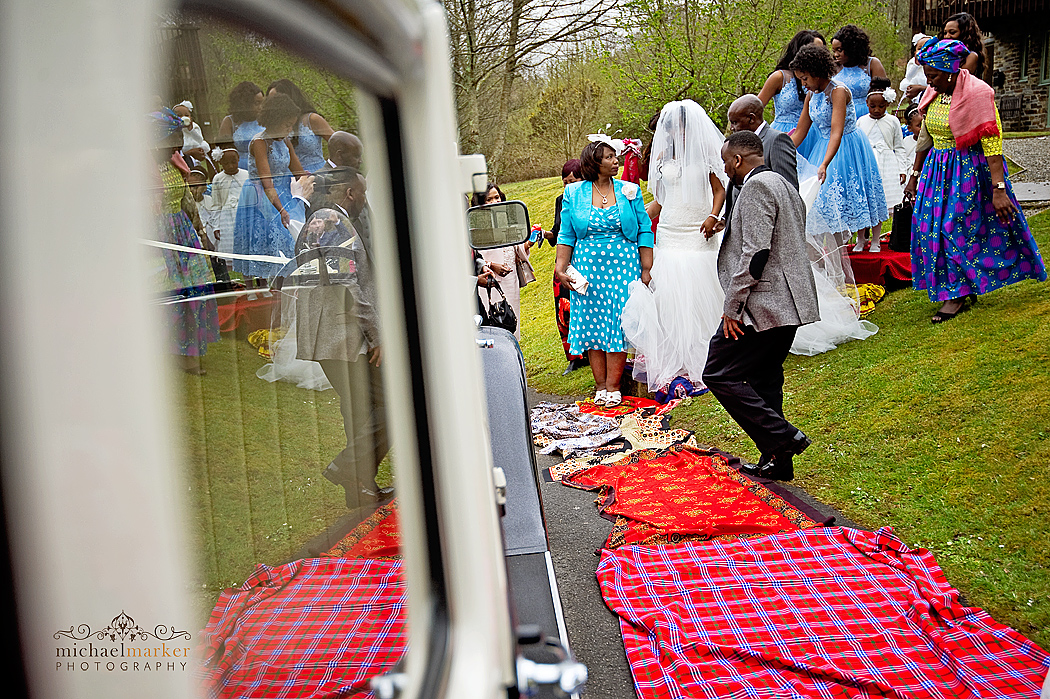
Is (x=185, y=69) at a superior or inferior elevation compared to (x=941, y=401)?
superior

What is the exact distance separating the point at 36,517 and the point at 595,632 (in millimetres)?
3126

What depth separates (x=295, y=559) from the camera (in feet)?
2.94

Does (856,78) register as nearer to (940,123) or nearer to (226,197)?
(940,123)

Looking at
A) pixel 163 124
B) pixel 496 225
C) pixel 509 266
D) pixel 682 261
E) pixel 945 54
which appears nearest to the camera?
pixel 163 124

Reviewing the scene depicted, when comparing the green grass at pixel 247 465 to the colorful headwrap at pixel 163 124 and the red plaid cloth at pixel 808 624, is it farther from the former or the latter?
the red plaid cloth at pixel 808 624

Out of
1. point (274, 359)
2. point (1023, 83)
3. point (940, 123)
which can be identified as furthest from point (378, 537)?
point (1023, 83)

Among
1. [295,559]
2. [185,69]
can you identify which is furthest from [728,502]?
A: [185,69]

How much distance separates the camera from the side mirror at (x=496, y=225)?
3.04 meters

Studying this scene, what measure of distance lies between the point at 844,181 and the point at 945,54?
146 cm

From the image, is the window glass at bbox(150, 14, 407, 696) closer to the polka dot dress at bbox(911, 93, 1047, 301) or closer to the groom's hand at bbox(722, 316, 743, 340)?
the groom's hand at bbox(722, 316, 743, 340)

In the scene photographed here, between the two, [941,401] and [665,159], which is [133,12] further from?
[665,159]

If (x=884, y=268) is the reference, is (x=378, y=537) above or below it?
below

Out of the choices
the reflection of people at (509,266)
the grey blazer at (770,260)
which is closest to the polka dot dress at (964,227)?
the grey blazer at (770,260)

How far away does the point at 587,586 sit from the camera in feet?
12.5
